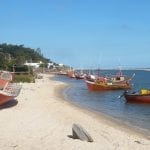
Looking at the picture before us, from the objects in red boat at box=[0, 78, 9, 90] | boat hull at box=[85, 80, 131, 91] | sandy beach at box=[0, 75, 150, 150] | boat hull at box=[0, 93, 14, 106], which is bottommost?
boat hull at box=[85, 80, 131, 91]

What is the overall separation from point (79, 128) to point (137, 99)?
2530 centimetres

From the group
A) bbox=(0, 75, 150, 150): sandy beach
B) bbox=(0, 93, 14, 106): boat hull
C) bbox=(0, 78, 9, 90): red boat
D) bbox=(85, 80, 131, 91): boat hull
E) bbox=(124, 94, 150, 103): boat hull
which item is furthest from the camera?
bbox=(85, 80, 131, 91): boat hull

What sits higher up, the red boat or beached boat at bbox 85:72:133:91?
the red boat

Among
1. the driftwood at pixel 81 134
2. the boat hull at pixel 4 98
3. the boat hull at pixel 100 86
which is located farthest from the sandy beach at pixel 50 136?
the boat hull at pixel 100 86

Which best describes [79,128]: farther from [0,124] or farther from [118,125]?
[118,125]

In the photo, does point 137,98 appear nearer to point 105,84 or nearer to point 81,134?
point 105,84

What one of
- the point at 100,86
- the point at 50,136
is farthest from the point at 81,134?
the point at 100,86

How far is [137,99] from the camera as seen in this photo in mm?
42250

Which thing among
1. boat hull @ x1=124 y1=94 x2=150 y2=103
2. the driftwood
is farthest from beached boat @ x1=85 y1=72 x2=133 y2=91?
the driftwood

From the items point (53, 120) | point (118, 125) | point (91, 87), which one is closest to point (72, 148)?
point (53, 120)

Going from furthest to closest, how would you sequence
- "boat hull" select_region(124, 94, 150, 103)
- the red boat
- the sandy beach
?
1. "boat hull" select_region(124, 94, 150, 103)
2. the red boat
3. the sandy beach

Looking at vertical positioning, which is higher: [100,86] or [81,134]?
[81,134]

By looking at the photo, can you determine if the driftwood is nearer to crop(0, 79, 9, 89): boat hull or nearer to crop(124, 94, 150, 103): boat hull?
crop(0, 79, 9, 89): boat hull

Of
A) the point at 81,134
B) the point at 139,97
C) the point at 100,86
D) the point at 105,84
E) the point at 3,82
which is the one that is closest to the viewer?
the point at 81,134
